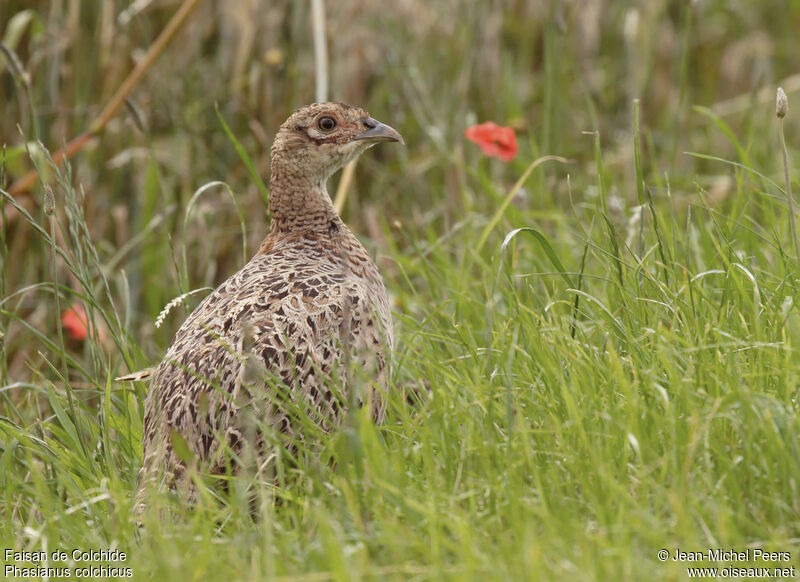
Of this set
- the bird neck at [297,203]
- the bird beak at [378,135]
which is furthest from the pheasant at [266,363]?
the bird beak at [378,135]

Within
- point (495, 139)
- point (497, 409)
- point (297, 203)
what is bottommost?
point (497, 409)

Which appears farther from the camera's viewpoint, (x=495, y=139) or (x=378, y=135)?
(x=495, y=139)

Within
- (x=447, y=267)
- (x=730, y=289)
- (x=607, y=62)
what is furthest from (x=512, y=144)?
(x=607, y=62)

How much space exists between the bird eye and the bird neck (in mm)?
212

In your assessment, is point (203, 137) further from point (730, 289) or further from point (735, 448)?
point (735, 448)

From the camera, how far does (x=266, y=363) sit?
12.5 feet

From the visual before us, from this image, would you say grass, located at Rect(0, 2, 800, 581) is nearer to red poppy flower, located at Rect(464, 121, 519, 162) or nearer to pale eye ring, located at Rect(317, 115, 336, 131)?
red poppy flower, located at Rect(464, 121, 519, 162)

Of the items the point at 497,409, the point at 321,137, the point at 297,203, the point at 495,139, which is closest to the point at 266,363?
the point at 497,409

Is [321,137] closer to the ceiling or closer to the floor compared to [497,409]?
closer to the ceiling

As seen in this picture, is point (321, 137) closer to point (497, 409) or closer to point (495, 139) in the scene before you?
point (495, 139)

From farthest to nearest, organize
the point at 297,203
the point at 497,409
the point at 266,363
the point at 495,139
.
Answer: the point at 495,139 → the point at 297,203 → the point at 266,363 → the point at 497,409

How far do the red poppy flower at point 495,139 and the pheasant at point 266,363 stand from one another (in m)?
1.06

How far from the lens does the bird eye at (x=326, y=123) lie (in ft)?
16.3

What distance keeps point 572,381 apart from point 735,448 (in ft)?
1.77
